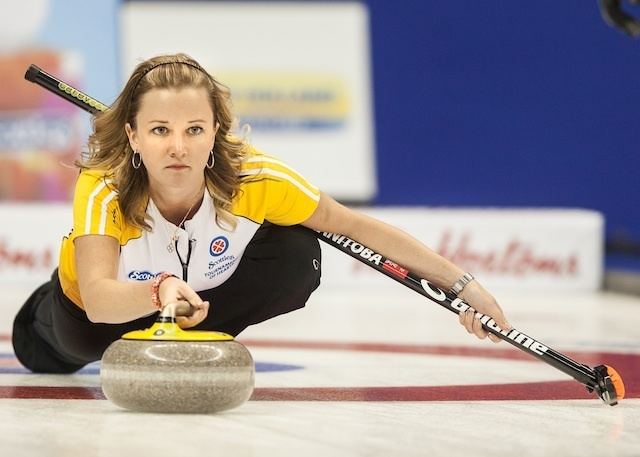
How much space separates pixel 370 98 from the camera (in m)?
8.34

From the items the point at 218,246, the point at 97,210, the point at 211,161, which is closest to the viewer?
the point at 97,210

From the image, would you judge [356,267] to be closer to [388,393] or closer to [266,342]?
[266,342]

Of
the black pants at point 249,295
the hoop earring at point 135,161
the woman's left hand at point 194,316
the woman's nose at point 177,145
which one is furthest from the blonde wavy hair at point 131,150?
the woman's left hand at point 194,316

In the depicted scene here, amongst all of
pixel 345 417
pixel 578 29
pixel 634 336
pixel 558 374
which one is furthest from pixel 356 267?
pixel 345 417

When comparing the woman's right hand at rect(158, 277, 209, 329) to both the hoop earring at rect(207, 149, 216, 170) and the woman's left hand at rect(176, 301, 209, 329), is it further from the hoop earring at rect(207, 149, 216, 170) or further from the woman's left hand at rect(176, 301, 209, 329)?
the hoop earring at rect(207, 149, 216, 170)

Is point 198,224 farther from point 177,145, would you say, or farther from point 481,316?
point 481,316

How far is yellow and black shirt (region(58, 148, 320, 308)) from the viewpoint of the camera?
9.51ft

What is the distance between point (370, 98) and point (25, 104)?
225 cm

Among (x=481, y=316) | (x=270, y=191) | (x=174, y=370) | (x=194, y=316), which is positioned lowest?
(x=174, y=370)

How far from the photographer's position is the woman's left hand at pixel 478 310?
3.15m

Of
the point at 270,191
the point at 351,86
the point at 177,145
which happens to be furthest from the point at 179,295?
the point at 351,86

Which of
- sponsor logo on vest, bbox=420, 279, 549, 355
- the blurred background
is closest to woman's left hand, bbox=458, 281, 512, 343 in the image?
sponsor logo on vest, bbox=420, 279, 549, 355

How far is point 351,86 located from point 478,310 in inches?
208

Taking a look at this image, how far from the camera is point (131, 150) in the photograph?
2949 mm
